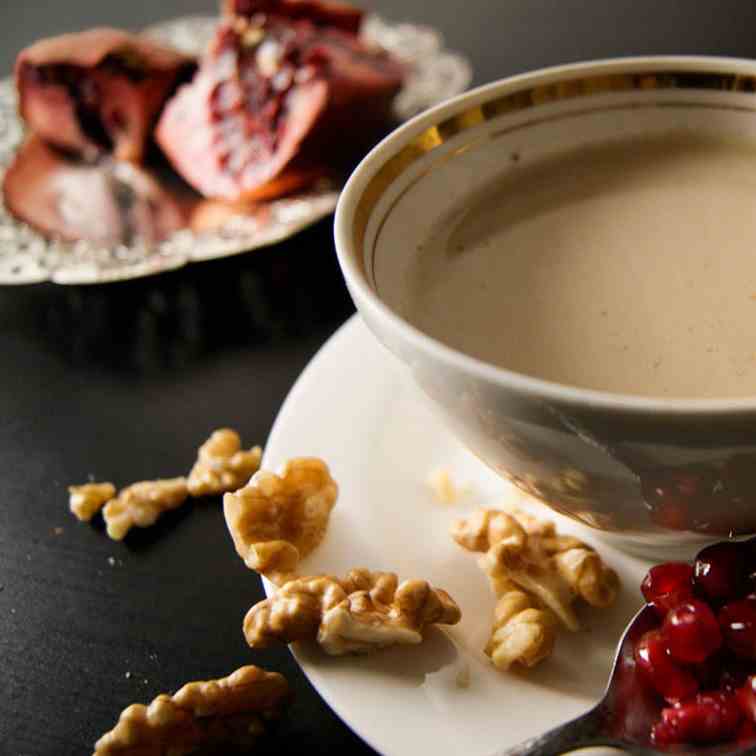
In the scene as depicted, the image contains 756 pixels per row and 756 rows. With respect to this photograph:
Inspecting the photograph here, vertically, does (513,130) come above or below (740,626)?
above

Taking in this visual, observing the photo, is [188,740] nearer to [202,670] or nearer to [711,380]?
[202,670]

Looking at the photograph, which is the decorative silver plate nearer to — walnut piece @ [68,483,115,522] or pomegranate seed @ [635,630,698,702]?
walnut piece @ [68,483,115,522]

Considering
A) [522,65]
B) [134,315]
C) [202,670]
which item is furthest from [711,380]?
[522,65]

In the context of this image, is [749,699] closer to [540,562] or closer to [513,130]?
[540,562]

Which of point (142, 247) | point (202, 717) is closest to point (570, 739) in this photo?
point (202, 717)

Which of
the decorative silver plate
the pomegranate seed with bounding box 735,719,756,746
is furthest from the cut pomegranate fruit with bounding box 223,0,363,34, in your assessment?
the pomegranate seed with bounding box 735,719,756,746

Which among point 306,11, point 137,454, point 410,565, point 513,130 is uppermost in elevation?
point 513,130

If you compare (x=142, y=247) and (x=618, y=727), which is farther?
(x=142, y=247)
